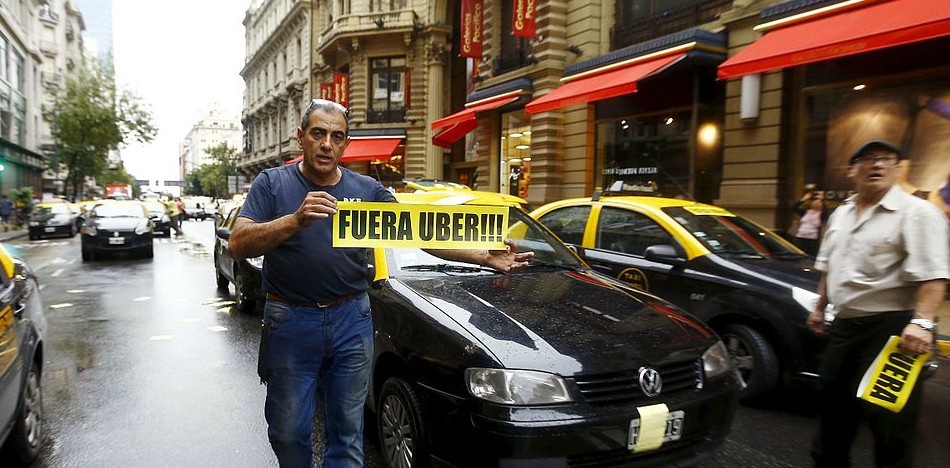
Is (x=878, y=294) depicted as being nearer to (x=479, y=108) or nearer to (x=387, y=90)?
(x=479, y=108)

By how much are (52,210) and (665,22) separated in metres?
23.6

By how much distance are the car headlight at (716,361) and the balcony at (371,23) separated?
90.6 ft

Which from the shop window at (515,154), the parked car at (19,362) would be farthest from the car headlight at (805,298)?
the shop window at (515,154)

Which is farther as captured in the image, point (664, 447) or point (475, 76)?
point (475, 76)

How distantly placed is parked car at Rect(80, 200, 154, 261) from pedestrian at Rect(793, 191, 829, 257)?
14097 mm

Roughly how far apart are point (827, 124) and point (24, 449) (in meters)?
11.6

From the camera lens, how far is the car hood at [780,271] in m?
4.38

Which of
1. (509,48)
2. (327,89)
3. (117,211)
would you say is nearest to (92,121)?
(327,89)

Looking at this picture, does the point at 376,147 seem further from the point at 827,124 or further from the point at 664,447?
the point at 664,447

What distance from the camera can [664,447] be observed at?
108 inches

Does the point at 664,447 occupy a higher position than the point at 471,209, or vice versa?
the point at 471,209

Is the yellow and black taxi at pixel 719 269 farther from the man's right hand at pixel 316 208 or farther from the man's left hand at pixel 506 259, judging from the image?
the man's right hand at pixel 316 208

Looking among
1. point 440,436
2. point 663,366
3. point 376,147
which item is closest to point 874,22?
point 663,366

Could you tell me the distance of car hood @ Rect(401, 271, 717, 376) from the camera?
2711 millimetres
